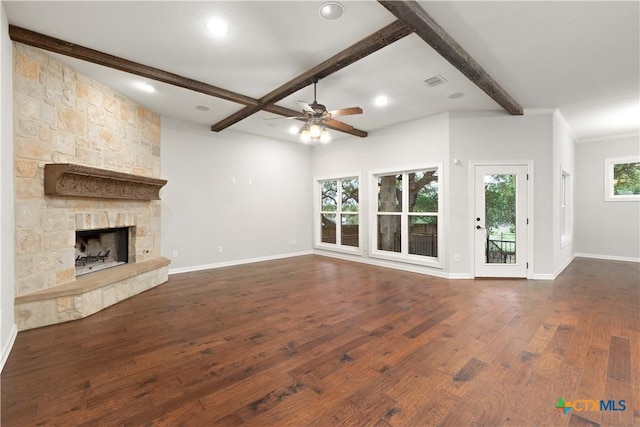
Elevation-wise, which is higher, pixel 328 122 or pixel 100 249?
pixel 328 122

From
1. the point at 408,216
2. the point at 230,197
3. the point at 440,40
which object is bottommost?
the point at 408,216

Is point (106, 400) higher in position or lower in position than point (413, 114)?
lower

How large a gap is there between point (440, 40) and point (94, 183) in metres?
4.38

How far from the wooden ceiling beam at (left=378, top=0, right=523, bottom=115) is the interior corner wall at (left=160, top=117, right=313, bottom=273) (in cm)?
458

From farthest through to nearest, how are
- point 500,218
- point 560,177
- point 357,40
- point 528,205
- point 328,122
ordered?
point 560,177 < point 328,122 < point 500,218 < point 528,205 < point 357,40

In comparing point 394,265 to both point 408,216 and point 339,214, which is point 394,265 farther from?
point 339,214

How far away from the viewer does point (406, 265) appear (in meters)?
5.60

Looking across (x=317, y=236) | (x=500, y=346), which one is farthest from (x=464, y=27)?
(x=317, y=236)

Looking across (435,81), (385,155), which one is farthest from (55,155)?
(385,155)

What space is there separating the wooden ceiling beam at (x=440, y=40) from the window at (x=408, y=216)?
73.0 inches

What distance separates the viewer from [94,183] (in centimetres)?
362

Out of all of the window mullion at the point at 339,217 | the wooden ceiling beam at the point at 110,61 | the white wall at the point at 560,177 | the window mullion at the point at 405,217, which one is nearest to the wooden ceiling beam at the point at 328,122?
the wooden ceiling beam at the point at 110,61

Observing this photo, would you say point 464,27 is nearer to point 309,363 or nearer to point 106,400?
point 309,363

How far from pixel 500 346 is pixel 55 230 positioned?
487cm
